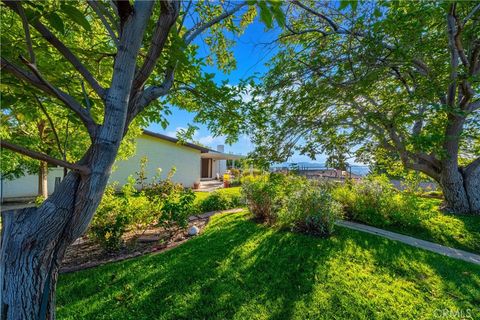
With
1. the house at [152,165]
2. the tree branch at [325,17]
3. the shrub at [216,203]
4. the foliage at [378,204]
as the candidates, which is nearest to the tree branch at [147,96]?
the tree branch at [325,17]

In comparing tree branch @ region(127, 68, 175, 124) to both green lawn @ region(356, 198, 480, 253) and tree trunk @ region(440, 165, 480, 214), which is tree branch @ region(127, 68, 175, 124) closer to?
green lawn @ region(356, 198, 480, 253)

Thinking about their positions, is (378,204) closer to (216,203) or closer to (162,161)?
(216,203)

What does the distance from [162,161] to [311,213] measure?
45.0 ft

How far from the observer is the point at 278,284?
3.40m

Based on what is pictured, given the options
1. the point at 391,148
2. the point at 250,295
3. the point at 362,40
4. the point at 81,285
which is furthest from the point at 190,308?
the point at 391,148

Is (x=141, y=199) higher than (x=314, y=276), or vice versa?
(x=141, y=199)

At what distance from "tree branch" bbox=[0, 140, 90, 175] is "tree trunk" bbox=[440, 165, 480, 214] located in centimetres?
945

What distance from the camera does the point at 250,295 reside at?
3154 millimetres

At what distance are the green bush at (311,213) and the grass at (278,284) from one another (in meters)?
0.49

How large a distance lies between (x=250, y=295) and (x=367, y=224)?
509 centimetres

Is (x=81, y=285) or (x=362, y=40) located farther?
(x=362, y=40)

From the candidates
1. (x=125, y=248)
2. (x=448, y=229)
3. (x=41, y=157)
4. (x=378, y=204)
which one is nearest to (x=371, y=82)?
(x=378, y=204)

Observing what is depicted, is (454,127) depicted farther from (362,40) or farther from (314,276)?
(314,276)

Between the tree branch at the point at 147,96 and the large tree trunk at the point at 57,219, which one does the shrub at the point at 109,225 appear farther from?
the tree branch at the point at 147,96
